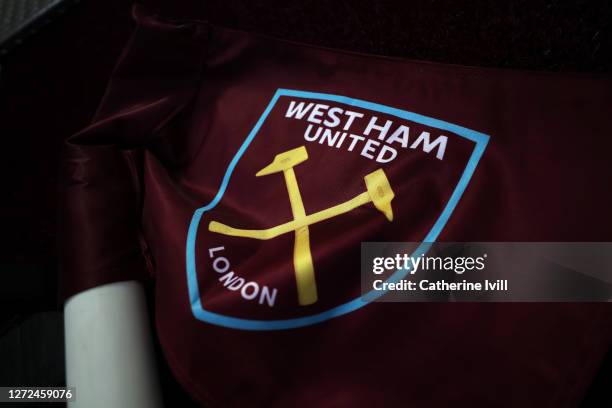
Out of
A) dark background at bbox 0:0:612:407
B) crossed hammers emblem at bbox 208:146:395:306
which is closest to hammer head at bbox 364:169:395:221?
A: crossed hammers emblem at bbox 208:146:395:306

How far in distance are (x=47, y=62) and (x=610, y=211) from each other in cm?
85

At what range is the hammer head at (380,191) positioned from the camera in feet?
1.59

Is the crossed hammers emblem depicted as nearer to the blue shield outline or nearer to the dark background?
the blue shield outline

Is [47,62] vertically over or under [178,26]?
over

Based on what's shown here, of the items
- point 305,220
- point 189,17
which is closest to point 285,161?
point 305,220

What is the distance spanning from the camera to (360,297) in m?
0.47

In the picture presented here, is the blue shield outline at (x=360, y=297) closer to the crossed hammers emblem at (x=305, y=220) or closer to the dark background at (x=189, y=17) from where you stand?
the crossed hammers emblem at (x=305, y=220)

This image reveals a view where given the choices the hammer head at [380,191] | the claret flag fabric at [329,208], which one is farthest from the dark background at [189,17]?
the hammer head at [380,191]

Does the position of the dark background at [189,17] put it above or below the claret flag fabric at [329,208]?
above

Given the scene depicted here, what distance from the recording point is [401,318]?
46 centimetres

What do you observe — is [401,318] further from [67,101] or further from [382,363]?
[67,101]

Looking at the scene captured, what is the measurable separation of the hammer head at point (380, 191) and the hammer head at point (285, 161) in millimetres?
71

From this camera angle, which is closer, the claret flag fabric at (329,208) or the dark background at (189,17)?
the claret flag fabric at (329,208)

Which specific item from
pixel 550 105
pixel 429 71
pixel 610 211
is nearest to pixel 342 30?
pixel 429 71
